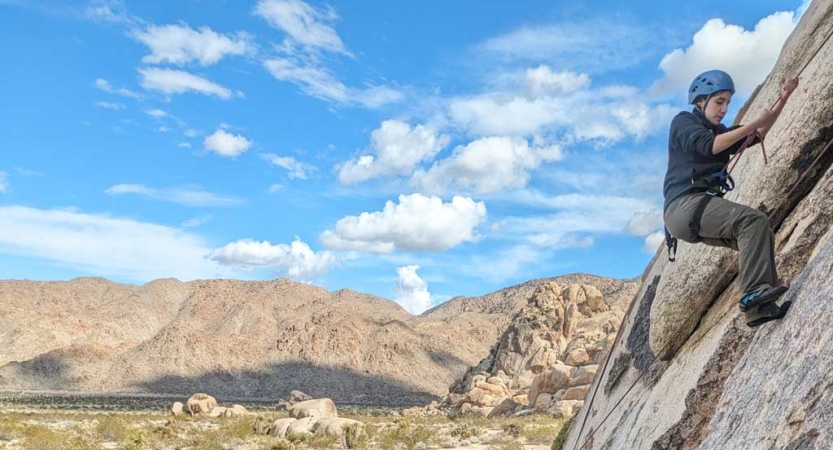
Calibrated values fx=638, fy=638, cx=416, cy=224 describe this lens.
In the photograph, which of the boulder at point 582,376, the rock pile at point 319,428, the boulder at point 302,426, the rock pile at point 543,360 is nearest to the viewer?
the rock pile at point 319,428

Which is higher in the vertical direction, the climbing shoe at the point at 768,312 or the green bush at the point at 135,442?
the climbing shoe at the point at 768,312

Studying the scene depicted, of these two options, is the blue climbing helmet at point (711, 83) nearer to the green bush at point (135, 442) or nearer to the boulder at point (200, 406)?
the green bush at point (135, 442)

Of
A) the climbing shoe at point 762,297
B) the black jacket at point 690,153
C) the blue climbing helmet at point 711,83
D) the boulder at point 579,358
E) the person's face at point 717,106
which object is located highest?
the boulder at point 579,358

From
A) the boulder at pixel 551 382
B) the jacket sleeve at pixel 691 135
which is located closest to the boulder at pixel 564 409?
the boulder at pixel 551 382

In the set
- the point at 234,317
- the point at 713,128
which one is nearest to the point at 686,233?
the point at 713,128

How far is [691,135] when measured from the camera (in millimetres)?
5125

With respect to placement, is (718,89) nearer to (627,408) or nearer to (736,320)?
(736,320)

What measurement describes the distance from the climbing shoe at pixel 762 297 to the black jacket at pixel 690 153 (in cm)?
100

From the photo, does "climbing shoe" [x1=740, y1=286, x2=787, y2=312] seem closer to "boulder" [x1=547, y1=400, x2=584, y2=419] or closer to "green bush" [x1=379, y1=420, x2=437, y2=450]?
"green bush" [x1=379, y1=420, x2=437, y2=450]

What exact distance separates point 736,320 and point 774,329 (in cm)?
109

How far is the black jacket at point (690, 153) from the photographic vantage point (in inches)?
201

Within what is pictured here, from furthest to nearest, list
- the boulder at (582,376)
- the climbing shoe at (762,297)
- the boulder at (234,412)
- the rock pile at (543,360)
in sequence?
the rock pile at (543,360) < the boulder at (234,412) < the boulder at (582,376) < the climbing shoe at (762,297)

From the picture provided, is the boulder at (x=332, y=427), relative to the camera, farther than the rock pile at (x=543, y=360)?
No

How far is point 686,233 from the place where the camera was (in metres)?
5.45
